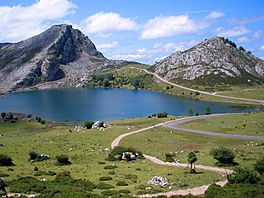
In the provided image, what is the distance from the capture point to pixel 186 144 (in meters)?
98.4

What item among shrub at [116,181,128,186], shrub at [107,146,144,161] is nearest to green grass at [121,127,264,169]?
shrub at [107,146,144,161]

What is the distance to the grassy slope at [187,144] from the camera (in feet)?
247

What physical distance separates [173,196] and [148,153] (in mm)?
42309

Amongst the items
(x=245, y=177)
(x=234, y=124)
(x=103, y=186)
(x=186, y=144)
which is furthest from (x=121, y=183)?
(x=234, y=124)

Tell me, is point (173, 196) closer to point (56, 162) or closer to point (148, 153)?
point (56, 162)

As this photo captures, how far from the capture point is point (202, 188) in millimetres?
49906

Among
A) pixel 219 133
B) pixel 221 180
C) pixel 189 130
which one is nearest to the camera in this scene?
pixel 221 180

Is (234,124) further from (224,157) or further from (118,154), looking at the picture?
(224,157)

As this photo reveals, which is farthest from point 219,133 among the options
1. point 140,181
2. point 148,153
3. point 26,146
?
point 140,181

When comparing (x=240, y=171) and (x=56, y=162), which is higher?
(x=240, y=171)

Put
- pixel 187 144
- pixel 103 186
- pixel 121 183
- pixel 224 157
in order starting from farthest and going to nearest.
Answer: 1. pixel 187 144
2. pixel 224 157
3. pixel 121 183
4. pixel 103 186

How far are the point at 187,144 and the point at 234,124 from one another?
34070 mm

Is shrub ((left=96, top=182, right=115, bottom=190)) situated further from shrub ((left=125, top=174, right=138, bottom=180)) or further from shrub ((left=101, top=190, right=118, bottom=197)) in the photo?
shrub ((left=125, top=174, right=138, bottom=180))

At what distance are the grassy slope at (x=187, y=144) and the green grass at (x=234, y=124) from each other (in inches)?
97.4
